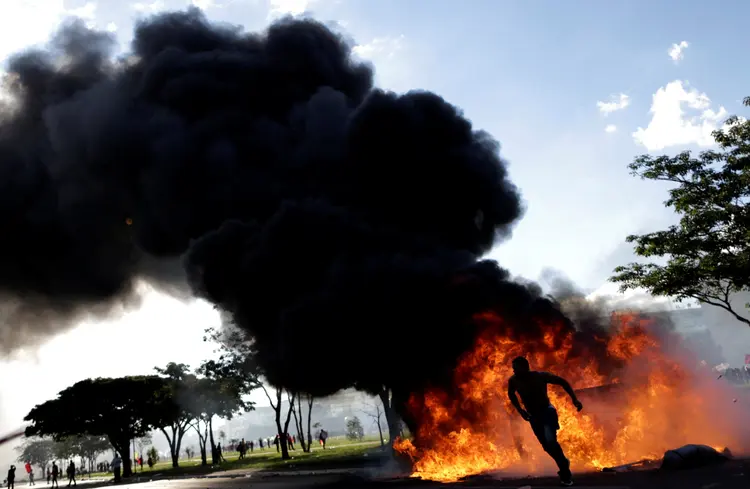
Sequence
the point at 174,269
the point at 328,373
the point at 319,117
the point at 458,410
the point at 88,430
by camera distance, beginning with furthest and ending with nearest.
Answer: the point at 88,430 → the point at 174,269 → the point at 319,117 → the point at 328,373 → the point at 458,410

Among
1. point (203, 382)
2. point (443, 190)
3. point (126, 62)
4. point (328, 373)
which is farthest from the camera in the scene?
point (203, 382)

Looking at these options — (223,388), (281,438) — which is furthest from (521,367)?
(223,388)

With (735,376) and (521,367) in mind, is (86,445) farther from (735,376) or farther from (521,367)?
(521,367)

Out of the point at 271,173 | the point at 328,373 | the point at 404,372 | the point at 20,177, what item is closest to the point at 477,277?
the point at 404,372

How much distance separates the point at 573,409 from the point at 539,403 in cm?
379

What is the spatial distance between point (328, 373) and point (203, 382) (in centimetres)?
3787

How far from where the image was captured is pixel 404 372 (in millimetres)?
16750

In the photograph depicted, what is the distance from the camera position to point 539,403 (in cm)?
962

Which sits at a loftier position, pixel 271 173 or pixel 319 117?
pixel 319 117

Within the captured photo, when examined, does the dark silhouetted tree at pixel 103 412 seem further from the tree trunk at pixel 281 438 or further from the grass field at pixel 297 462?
the tree trunk at pixel 281 438

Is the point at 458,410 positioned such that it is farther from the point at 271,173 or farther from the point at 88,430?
the point at 88,430

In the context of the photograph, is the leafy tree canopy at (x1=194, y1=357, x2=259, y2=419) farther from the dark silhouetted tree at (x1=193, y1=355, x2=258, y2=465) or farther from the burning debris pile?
the burning debris pile

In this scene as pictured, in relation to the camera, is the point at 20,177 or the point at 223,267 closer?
the point at 223,267

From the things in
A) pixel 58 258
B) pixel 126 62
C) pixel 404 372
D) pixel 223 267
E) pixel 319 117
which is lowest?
pixel 404 372
